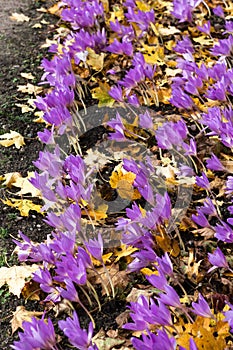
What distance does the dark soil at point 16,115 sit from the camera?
9.91 ft

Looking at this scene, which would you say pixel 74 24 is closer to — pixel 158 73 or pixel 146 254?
pixel 158 73

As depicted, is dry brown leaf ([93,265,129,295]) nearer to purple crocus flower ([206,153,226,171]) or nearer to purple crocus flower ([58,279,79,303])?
purple crocus flower ([58,279,79,303])

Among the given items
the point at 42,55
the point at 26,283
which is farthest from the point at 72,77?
the point at 26,283

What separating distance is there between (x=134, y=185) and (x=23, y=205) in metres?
0.75

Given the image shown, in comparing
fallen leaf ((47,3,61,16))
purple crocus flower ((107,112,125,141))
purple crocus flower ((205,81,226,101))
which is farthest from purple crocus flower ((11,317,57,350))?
fallen leaf ((47,3,61,16))

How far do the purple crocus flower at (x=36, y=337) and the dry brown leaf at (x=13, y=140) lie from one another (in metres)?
1.78

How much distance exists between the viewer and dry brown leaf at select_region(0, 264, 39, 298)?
2.85m

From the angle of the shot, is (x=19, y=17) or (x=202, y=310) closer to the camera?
(x=202, y=310)

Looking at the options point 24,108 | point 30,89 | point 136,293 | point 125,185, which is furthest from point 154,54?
point 136,293

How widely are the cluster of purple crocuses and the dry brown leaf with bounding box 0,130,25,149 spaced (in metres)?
0.23

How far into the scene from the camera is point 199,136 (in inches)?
140

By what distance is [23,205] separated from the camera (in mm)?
3336

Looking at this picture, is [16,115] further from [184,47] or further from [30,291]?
[30,291]

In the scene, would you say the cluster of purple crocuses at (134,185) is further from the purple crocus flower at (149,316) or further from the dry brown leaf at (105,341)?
the dry brown leaf at (105,341)
